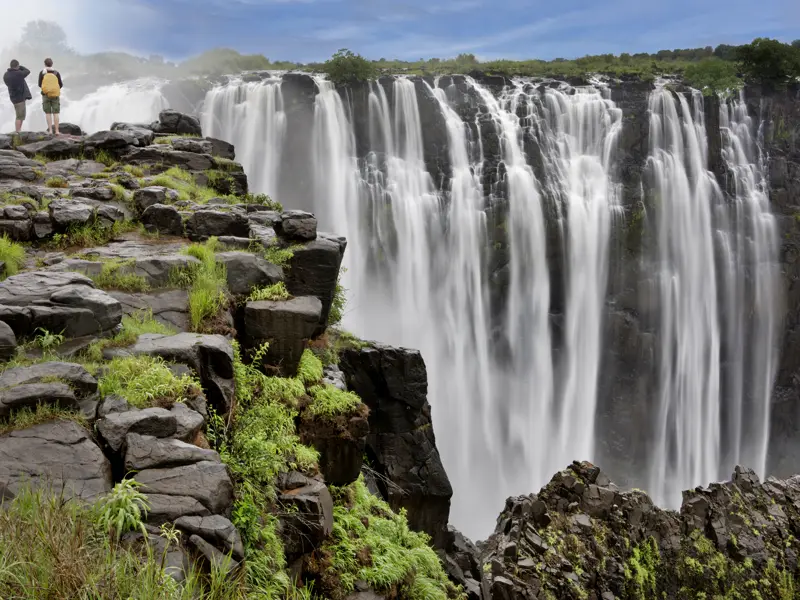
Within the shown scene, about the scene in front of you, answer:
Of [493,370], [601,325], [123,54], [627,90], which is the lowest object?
[493,370]

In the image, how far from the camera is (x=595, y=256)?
93.0ft

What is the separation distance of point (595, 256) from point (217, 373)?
24751mm

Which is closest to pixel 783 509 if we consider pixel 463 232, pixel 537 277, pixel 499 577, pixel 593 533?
pixel 593 533

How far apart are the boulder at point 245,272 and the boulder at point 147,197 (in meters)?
3.39

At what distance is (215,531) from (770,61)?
127ft

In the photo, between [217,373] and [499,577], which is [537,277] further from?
[217,373]

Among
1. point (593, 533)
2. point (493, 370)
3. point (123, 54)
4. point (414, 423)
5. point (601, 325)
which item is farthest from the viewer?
point (123, 54)

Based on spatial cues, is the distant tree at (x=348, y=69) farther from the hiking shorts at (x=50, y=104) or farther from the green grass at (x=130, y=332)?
the green grass at (x=130, y=332)

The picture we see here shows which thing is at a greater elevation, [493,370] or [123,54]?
[123,54]

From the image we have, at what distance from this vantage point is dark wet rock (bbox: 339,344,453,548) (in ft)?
43.5

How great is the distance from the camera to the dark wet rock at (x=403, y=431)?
1327 centimetres

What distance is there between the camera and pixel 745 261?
97.3 feet

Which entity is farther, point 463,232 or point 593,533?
point 463,232

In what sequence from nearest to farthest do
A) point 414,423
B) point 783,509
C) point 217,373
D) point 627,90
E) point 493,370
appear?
point 217,373 < point 414,423 < point 783,509 < point 493,370 < point 627,90
